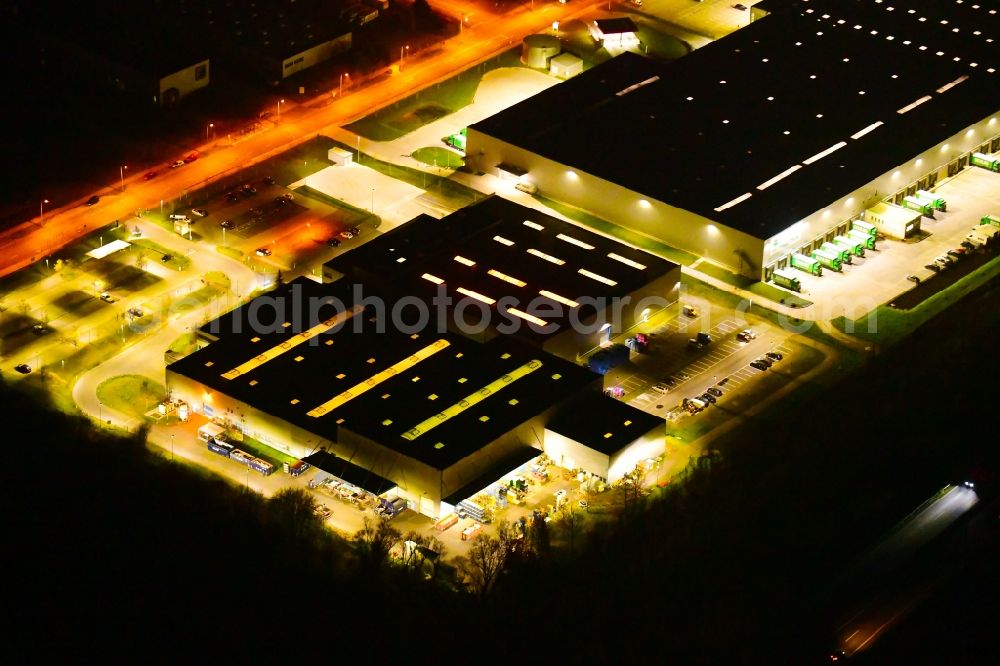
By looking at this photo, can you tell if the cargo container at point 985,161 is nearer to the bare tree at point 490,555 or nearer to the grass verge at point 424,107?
the grass verge at point 424,107

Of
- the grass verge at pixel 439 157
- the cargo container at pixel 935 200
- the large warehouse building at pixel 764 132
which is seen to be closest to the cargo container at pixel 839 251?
the large warehouse building at pixel 764 132

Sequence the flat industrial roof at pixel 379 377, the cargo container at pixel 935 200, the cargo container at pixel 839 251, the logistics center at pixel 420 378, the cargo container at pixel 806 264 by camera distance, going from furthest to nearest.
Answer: the cargo container at pixel 935 200
the cargo container at pixel 839 251
the cargo container at pixel 806 264
the flat industrial roof at pixel 379 377
the logistics center at pixel 420 378

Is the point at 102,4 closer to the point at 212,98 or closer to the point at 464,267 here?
the point at 212,98

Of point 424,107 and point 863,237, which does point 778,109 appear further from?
point 424,107

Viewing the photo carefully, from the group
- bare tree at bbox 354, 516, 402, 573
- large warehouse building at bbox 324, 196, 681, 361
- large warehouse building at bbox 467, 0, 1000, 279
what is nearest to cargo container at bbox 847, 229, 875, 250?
large warehouse building at bbox 467, 0, 1000, 279

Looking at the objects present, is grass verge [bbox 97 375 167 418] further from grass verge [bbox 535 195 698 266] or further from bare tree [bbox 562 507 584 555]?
grass verge [bbox 535 195 698 266]
